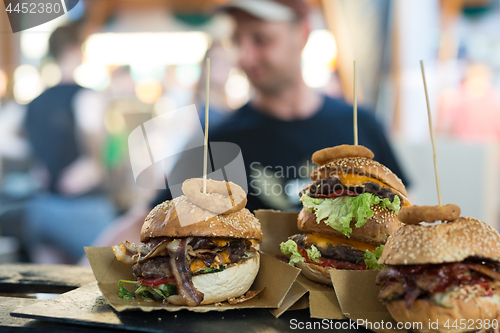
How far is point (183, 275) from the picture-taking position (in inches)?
79.4

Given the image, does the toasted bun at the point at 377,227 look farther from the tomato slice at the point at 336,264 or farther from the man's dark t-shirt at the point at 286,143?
the man's dark t-shirt at the point at 286,143

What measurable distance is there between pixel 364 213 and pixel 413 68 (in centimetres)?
458

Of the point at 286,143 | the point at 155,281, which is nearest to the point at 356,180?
the point at 155,281

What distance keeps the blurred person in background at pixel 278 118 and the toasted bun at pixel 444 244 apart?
2.98m

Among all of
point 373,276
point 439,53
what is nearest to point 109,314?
point 373,276

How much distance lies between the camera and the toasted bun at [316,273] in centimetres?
231

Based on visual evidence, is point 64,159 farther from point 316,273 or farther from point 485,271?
point 485,271

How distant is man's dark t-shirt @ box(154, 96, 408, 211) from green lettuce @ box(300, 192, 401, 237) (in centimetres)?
223

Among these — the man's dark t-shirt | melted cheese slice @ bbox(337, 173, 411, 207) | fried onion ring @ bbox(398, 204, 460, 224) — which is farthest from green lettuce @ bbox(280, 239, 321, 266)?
the man's dark t-shirt

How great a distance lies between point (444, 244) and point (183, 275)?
4.42 feet

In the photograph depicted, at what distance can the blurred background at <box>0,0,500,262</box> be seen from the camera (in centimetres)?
553

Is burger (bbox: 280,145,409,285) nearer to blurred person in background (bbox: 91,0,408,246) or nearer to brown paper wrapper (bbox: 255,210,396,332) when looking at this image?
brown paper wrapper (bbox: 255,210,396,332)

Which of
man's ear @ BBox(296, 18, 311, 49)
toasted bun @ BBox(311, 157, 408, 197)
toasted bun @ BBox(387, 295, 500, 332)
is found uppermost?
man's ear @ BBox(296, 18, 311, 49)

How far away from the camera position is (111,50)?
677cm
